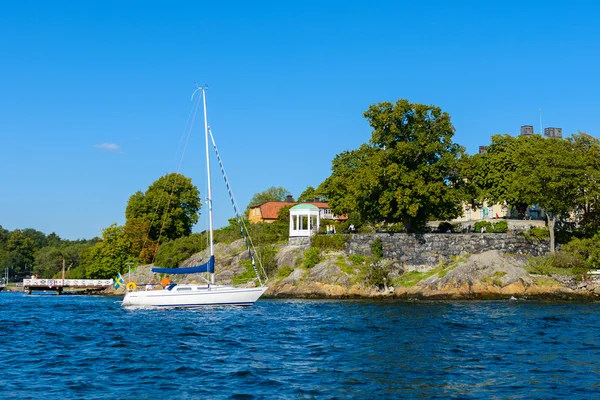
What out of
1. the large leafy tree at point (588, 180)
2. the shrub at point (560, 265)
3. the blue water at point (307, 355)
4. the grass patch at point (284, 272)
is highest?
the large leafy tree at point (588, 180)

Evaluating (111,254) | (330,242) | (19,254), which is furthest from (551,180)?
(19,254)

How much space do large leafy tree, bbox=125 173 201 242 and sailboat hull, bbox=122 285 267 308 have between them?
5790cm

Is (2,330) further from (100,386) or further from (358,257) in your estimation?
(358,257)

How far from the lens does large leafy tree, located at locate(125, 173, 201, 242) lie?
11094 centimetres

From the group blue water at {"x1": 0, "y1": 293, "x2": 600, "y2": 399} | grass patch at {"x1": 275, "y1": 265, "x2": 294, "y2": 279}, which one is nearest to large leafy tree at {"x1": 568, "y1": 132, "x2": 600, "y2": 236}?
blue water at {"x1": 0, "y1": 293, "x2": 600, "y2": 399}

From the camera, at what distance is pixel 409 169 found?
235ft

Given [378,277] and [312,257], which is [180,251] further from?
[378,277]

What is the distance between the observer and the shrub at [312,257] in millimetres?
73000

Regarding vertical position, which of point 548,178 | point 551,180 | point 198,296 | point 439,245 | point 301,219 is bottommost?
point 198,296

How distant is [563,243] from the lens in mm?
68312

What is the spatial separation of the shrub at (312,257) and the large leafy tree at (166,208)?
41076 millimetres

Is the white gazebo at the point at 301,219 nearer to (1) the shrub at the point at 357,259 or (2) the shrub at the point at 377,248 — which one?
(1) the shrub at the point at 357,259

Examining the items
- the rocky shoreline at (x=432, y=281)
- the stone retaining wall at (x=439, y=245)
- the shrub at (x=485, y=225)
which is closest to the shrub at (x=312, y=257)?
the rocky shoreline at (x=432, y=281)

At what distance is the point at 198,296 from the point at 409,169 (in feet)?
98.8
